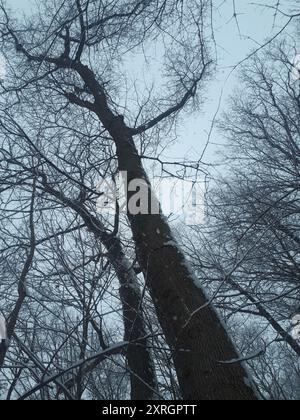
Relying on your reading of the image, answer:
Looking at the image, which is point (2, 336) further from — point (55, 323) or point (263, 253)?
point (263, 253)

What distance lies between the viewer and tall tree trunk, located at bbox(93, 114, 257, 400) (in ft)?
6.20

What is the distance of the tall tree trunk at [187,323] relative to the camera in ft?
6.20

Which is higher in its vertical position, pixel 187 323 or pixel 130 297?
pixel 130 297

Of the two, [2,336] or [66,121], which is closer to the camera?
[2,336]

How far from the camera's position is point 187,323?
6.65 ft

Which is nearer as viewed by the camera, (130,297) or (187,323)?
(187,323)

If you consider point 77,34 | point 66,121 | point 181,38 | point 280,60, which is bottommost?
point 181,38

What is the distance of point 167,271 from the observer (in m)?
2.60

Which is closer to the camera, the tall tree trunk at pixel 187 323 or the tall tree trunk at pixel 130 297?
the tall tree trunk at pixel 187 323

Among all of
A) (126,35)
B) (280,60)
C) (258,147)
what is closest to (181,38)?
(126,35)

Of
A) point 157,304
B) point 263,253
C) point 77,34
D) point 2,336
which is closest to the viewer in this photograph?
point 2,336

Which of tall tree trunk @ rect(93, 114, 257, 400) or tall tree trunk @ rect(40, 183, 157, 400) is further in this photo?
tall tree trunk @ rect(40, 183, 157, 400)

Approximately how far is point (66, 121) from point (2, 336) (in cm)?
357

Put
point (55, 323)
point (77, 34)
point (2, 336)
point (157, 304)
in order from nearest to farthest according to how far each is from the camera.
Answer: point (2, 336), point (157, 304), point (55, 323), point (77, 34)
